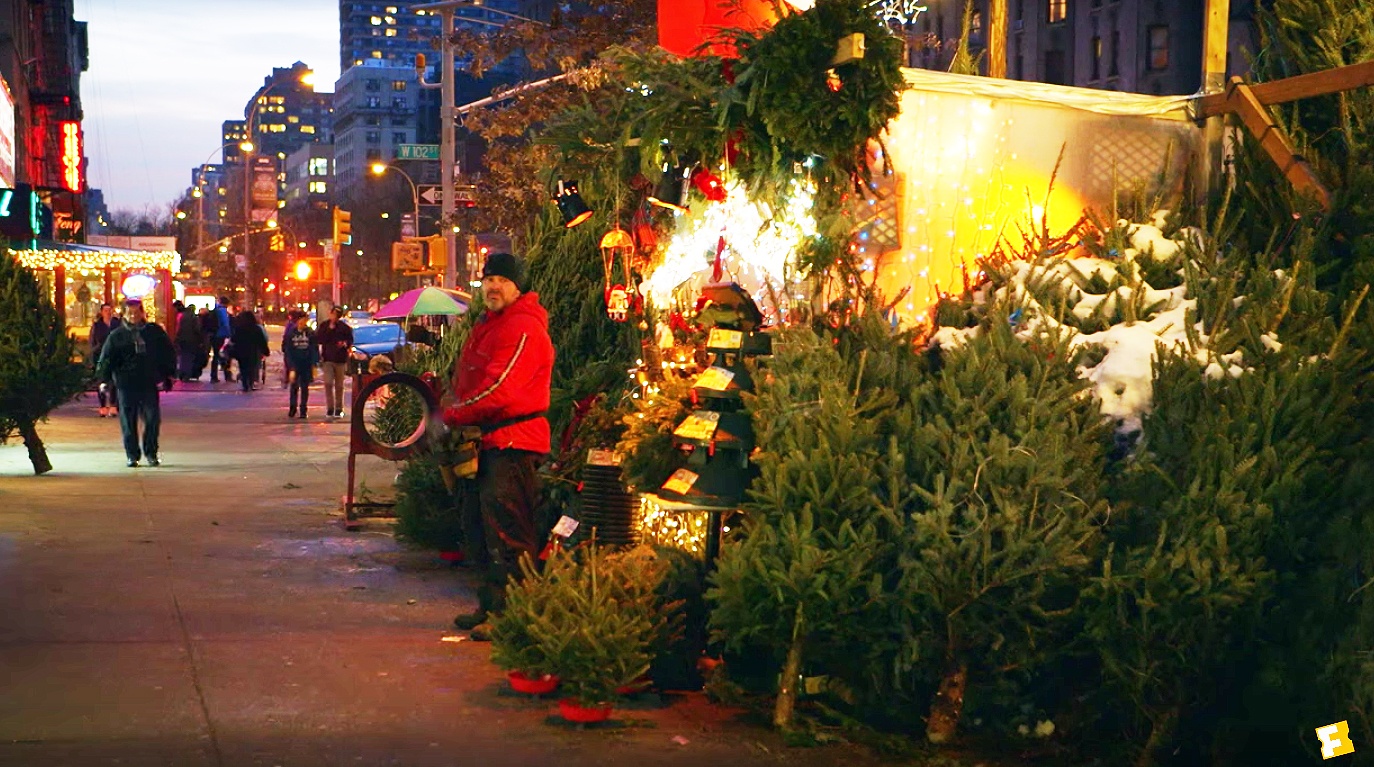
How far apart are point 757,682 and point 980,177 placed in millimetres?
2880

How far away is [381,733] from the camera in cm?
661

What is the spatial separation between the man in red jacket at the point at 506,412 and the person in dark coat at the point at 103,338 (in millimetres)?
16803

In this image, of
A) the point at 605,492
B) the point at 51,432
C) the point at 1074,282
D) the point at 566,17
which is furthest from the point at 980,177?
the point at 51,432

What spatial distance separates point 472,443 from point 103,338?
20.0 m

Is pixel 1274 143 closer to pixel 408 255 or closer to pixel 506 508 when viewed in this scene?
pixel 506 508

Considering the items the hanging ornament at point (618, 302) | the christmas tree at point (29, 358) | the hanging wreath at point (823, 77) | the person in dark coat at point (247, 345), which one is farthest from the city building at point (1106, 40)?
the hanging wreath at point (823, 77)

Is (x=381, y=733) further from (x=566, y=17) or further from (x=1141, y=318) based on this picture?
(x=566, y=17)

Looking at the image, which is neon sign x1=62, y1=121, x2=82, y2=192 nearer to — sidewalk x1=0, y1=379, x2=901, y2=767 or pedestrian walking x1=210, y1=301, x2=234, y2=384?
pedestrian walking x1=210, y1=301, x2=234, y2=384

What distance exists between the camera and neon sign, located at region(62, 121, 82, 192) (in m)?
43.2

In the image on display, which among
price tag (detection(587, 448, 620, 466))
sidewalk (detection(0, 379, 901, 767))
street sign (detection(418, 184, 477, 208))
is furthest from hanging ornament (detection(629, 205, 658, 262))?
street sign (detection(418, 184, 477, 208))

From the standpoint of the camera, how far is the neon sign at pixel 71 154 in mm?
43250

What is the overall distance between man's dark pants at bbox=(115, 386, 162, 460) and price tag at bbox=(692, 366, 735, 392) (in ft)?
36.2

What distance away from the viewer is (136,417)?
16828 mm

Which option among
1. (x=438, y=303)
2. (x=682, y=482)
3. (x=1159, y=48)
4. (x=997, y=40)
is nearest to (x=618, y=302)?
(x=682, y=482)
